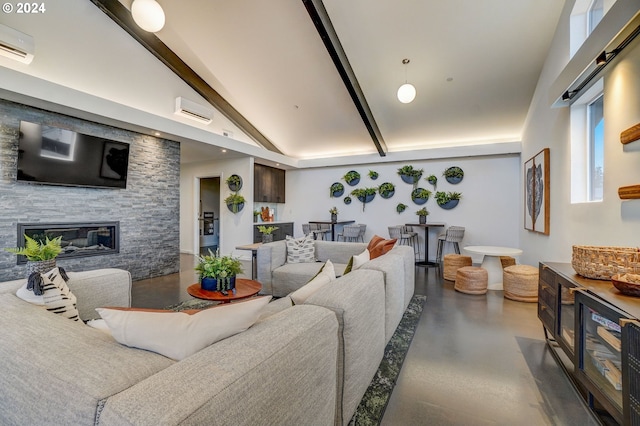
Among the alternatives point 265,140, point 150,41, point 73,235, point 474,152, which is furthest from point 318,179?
point 73,235

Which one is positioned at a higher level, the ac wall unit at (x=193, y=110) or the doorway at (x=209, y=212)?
the ac wall unit at (x=193, y=110)

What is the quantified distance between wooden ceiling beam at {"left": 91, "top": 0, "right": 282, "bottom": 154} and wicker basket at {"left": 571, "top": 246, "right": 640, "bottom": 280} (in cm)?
591

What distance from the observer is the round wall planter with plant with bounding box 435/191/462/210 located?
21.8 feet

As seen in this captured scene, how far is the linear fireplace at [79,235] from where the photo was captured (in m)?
3.64

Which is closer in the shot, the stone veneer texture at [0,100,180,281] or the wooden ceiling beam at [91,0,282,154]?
the stone veneer texture at [0,100,180,281]

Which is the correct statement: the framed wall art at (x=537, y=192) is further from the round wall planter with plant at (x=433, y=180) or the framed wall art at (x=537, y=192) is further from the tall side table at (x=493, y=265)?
the round wall planter with plant at (x=433, y=180)

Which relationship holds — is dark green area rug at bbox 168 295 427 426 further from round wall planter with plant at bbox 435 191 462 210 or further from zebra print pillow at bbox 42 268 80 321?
round wall planter with plant at bbox 435 191 462 210

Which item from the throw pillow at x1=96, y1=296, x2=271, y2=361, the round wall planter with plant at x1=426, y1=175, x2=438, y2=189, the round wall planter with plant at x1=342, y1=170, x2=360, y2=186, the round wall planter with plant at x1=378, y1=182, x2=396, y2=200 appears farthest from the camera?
the round wall planter with plant at x1=342, y1=170, x2=360, y2=186

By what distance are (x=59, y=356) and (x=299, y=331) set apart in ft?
2.45

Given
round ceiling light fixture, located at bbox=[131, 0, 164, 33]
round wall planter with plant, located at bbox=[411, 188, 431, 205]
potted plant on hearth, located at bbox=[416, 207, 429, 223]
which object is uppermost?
round ceiling light fixture, located at bbox=[131, 0, 164, 33]

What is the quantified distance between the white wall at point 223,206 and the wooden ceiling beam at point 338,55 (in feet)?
9.59

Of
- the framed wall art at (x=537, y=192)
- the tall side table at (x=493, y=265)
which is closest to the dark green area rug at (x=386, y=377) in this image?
the tall side table at (x=493, y=265)

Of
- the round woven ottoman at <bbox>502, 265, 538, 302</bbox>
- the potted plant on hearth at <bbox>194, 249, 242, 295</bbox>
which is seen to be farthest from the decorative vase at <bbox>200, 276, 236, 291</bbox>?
the round woven ottoman at <bbox>502, 265, 538, 302</bbox>

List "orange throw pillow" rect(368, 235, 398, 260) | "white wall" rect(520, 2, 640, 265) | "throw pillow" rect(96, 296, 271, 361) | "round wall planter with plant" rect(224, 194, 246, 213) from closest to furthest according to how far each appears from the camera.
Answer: "throw pillow" rect(96, 296, 271, 361) → "white wall" rect(520, 2, 640, 265) → "orange throw pillow" rect(368, 235, 398, 260) → "round wall planter with plant" rect(224, 194, 246, 213)
